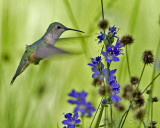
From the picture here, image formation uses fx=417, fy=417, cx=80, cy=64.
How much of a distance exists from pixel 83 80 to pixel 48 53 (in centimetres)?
138

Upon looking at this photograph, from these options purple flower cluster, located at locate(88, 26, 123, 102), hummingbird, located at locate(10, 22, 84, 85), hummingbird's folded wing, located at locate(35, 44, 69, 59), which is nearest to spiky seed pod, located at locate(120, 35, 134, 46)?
purple flower cluster, located at locate(88, 26, 123, 102)

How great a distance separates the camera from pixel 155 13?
3906mm

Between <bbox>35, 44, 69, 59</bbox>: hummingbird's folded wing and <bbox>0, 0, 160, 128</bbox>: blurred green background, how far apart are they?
85 millimetres

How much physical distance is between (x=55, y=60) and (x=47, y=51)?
89 cm

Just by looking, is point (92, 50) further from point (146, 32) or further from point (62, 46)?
point (62, 46)

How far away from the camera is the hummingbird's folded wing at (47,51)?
1.78m

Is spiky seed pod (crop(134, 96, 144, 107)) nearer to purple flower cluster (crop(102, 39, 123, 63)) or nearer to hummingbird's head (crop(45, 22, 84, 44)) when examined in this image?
purple flower cluster (crop(102, 39, 123, 63))

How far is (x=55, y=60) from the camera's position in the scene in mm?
2789

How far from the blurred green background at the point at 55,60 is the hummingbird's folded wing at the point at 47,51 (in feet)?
0.28

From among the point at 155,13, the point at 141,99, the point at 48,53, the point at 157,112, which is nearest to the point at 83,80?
the point at 157,112

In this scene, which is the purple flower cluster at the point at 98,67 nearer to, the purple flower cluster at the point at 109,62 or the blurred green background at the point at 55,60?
the purple flower cluster at the point at 109,62

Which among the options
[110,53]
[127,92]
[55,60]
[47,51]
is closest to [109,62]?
[110,53]

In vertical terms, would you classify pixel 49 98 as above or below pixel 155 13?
below

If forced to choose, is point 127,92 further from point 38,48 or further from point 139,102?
point 38,48
